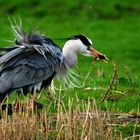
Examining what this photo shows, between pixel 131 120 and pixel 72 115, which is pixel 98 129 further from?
pixel 131 120

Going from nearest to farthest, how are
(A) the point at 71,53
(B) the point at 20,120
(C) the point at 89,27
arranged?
(B) the point at 20,120 < (A) the point at 71,53 < (C) the point at 89,27

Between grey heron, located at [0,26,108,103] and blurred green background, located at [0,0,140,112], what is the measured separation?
7615mm

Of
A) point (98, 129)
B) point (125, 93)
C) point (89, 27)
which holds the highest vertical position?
point (89, 27)

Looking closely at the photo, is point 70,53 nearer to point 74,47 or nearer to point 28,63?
point 74,47

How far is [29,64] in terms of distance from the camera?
9766 mm

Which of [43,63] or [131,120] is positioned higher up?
[43,63]

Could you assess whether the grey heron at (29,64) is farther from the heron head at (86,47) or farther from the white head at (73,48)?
the heron head at (86,47)

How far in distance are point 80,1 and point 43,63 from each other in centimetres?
1580

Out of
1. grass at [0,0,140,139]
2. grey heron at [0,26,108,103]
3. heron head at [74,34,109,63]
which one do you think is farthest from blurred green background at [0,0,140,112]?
grey heron at [0,26,108,103]

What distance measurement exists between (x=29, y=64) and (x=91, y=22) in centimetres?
1439

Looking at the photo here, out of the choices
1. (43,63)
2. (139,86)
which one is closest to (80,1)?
(139,86)

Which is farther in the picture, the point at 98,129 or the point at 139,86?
the point at 139,86

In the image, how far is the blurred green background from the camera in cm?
2028

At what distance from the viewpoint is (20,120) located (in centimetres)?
789
